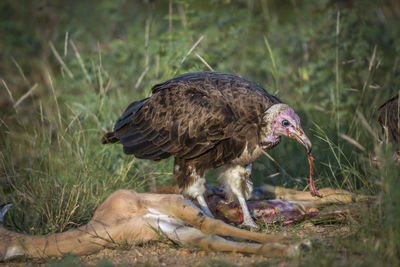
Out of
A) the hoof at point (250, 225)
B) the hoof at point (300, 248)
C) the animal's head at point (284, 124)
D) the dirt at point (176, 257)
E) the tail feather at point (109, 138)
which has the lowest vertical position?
the hoof at point (250, 225)

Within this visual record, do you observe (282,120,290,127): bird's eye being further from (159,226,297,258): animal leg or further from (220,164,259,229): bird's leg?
(159,226,297,258): animal leg

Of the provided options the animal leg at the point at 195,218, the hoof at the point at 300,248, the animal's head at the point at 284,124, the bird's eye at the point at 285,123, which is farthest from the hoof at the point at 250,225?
the hoof at the point at 300,248

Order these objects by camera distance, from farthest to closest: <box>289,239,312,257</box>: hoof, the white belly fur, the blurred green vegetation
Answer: the blurred green vegetation
the white belly fur
<box>289,239,312,257</box>: hoof

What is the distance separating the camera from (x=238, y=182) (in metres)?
4.41

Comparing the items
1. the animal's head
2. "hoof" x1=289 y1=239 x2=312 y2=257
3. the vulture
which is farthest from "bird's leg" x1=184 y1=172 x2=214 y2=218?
"hoof" x1=289 y1=239 x2=312 y2=257

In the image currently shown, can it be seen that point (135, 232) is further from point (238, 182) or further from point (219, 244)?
point (238, 182)

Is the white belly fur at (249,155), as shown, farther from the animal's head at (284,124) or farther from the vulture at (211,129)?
the animal's head at (284,124)

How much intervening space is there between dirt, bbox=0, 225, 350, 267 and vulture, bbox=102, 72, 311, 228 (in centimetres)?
68

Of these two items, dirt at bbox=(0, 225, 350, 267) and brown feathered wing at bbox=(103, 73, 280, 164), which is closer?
dirt at bbox=(0, 225, 350, 267)

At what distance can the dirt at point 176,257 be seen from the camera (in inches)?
119

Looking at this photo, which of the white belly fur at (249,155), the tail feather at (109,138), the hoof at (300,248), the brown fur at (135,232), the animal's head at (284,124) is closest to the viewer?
the hoof at (300,248)

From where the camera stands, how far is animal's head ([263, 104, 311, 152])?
405cm

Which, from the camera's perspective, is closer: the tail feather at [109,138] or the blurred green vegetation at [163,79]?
the blurred green vegetation at [163,79]

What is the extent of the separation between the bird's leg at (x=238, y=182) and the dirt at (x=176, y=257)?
63cm
